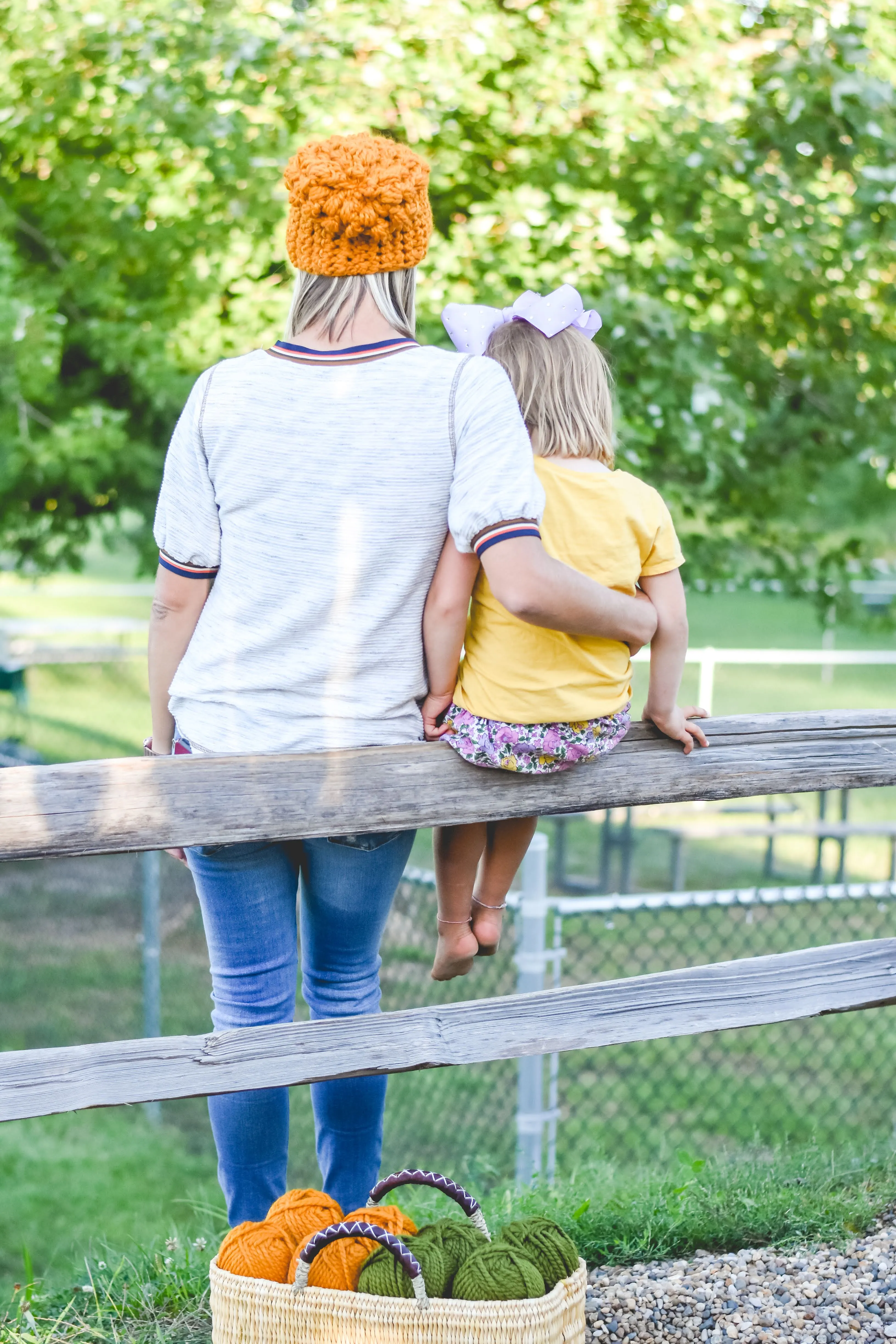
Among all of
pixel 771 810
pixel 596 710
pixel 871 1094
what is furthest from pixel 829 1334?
pixel 771 810

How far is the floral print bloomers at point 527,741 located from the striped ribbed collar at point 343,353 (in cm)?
59

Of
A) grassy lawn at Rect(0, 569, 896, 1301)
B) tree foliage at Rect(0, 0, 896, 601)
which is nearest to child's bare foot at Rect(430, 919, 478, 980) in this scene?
grassy lawn at Rect(0, 569, 896, 1301)

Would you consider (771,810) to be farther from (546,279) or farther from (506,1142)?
(546,279)

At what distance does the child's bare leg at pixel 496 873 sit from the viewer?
7.63 feet

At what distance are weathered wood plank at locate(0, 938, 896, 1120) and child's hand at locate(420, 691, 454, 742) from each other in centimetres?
47

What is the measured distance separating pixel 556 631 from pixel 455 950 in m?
0.71

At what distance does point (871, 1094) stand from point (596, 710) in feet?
14.2

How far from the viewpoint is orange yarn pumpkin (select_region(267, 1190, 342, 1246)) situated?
1.93 meters

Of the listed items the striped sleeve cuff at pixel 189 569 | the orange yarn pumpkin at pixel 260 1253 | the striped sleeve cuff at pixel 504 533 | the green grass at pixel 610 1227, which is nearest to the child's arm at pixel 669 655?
the striped sleeve cuff at pixel 504 533

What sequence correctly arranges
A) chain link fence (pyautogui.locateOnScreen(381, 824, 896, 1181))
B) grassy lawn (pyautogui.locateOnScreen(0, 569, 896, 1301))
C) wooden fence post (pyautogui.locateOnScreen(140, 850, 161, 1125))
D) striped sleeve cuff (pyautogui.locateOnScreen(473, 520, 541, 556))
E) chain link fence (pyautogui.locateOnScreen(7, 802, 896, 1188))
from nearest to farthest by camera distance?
striped sleeve cuff (pyautogui.locateOnScreen(473, 520, 541, 556))
grassy lawn (pyautogui.locateOnScreen(0, 569, 896, 1301))
chain link fence (pyautogui.locateOnScreen(381, 824, 896, 1181))
chain link fence (pyautogui.locateOnScreen(7, 802, 896, 1188))
wooden fence post (pyautogui.locateOnScreen(140, 850, 161, 1125))

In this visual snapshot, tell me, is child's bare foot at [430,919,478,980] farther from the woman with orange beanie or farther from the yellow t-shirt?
the yellow t-shirt

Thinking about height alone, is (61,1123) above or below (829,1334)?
below

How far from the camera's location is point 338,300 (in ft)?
6.28

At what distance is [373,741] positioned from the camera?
78.3 inches
